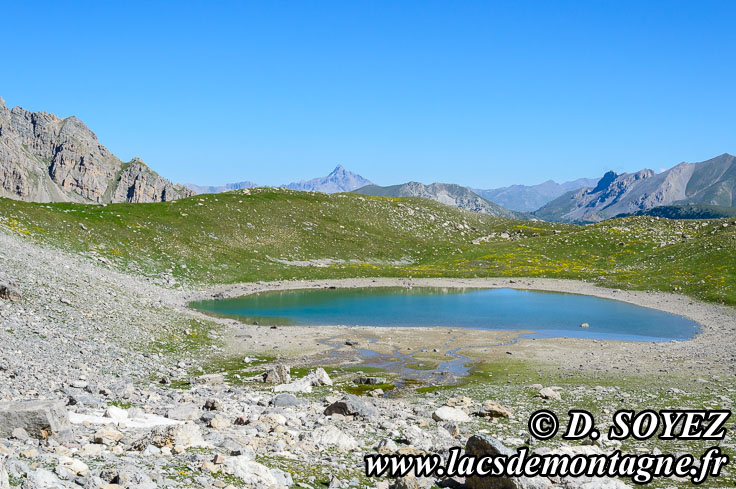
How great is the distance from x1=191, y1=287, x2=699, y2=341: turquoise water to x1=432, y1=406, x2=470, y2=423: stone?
3098 cm

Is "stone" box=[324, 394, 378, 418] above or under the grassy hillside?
under

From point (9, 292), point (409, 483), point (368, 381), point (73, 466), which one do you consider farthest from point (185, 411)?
point (9, 292)

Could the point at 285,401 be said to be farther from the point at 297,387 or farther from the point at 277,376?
the point at 277,376

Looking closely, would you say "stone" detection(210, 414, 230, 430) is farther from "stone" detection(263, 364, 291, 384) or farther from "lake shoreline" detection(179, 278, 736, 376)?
"lake shoreline" detection(179, 278, 736, 376)

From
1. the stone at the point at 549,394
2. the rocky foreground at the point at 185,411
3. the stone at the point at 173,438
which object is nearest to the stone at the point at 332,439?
the rocky foreground at the point at 185,411

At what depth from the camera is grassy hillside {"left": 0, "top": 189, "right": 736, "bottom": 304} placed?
81375mm

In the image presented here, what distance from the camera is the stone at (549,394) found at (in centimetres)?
2631

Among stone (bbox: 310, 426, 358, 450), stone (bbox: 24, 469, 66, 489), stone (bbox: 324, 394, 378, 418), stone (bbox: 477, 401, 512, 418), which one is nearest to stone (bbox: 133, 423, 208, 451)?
stone (bbox: 24, 469, 66, 489)

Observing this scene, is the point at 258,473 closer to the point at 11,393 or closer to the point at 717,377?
the point at 11,393

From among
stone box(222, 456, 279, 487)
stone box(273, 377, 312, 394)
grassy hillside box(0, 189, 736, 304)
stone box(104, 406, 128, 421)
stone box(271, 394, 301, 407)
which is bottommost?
stone box(273, 377, 312, 394)

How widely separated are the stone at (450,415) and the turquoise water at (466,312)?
31.0 m

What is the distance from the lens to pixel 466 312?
65.6 meters

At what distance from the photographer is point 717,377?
31.4m

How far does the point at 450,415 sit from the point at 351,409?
457cm
